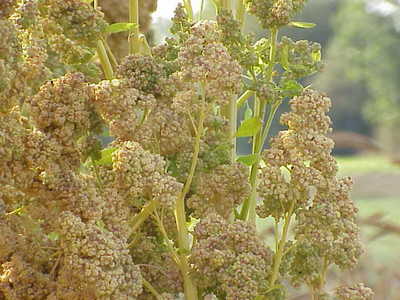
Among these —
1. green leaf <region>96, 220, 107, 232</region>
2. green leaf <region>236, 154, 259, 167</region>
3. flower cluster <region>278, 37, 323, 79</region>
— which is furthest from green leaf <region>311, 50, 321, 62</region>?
green leaf <region>96, 220, 107, 232</region>

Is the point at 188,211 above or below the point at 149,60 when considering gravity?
below

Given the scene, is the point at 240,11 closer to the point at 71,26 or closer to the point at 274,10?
the point at 274,10

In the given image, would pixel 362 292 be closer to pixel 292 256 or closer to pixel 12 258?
pixel 292 256

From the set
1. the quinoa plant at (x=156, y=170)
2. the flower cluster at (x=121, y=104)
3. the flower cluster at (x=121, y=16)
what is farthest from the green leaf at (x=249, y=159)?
the flower cluster at (x=121, y=16)

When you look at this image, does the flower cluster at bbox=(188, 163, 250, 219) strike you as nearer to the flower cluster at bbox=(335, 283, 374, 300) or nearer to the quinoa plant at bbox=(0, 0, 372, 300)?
the quinoa plant at bbox=(0, 0, 372, 300)

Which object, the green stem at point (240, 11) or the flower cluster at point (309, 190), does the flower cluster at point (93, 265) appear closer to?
the flower cluster at point (309, 190)

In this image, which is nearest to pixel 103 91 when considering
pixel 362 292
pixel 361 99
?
pixel 362 292

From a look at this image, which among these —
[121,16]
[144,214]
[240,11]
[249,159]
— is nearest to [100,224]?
[144,214]
